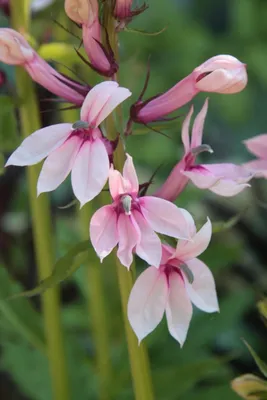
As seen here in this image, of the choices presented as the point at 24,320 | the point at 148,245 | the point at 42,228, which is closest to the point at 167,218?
the point at 148,245

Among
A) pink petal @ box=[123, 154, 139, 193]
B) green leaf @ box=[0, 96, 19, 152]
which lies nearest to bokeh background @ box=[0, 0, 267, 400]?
green leaf @ box=[0, 96, 19, 152]

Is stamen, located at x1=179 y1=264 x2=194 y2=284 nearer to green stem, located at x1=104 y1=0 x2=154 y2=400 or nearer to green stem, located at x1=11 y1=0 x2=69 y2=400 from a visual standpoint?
green stem, located at x1=104 y1=0 x2=154 y2=400

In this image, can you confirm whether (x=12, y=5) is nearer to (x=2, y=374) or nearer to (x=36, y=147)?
(x=36, y=147)

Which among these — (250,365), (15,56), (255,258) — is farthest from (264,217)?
(15,56)

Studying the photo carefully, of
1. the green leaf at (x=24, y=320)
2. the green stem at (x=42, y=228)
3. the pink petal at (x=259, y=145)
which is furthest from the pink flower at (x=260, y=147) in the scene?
the green leaf at (x=24, y=320)

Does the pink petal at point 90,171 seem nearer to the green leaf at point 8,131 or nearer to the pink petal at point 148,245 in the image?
the pink petal at point 148,245
